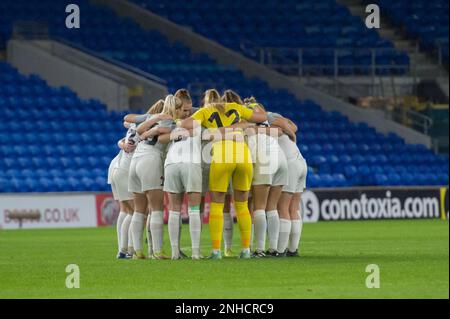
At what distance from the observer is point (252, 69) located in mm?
38906

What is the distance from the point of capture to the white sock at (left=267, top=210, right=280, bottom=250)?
1725cm

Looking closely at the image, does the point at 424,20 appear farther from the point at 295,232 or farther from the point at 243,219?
the point at 243,219

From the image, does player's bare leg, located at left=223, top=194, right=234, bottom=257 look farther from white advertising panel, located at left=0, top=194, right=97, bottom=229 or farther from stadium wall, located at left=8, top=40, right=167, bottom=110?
stadium wall, located at left=8, top=40, right=167, bottom=110

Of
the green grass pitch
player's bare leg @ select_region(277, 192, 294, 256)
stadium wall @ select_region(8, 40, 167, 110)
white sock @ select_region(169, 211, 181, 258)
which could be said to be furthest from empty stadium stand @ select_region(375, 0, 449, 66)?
white sock @ select_region(169, 211, 181, 258)

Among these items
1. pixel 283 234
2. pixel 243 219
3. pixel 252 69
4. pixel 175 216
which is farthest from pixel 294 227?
pixel 252 69

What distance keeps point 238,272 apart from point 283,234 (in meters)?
2.90

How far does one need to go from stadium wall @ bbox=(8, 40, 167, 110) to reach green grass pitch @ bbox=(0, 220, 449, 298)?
1246cm

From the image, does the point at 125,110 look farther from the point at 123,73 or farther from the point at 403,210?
the point at 403,210

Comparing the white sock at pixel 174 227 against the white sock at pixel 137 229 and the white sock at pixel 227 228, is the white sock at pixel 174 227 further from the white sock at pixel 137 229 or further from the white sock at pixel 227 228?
the white sock at pixel 227 228

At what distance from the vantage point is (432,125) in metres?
38.8

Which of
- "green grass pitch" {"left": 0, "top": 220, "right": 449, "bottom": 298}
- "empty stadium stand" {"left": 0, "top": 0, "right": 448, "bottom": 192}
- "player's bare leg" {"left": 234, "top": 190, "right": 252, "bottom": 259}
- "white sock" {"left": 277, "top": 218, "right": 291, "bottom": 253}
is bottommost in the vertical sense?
"green grass pitch" {"left": 0, "top": 220, "right": 449, "bottom": 298}

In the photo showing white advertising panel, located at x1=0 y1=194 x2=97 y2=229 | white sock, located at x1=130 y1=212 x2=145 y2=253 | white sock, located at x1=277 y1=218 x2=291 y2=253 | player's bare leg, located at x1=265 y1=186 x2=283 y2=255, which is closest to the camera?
white sock, located at x1=130 y1=212 x2=145 y2=253
